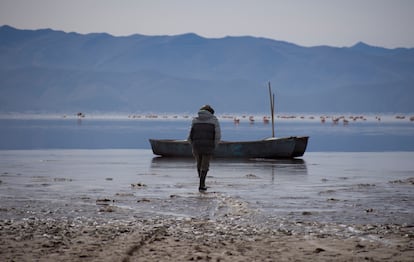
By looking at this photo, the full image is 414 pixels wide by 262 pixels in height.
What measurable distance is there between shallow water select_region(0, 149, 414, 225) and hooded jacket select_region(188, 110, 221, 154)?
109 centimetres

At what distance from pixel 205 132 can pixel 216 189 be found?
1.63 metres

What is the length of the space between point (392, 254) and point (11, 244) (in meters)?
5.12

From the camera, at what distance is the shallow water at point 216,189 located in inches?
549

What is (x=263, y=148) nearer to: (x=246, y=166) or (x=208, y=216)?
(x=246, y=166)

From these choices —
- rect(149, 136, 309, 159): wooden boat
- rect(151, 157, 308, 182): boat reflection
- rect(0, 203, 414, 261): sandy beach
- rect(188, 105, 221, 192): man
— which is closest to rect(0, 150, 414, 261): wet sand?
rect(0, 203, 414, 261): sandy beach

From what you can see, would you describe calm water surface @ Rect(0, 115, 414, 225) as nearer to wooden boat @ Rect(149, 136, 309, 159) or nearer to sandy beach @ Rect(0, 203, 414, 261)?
sandy beach @ Rect(0, 203, 414, 261)

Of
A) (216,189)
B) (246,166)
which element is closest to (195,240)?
(216,189)

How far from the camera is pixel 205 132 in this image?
18.0m

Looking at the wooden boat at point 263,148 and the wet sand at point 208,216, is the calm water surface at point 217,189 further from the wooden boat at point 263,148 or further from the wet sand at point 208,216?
the wooden boat at point 263,148

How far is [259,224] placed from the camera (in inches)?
485

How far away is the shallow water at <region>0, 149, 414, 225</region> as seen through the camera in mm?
13938

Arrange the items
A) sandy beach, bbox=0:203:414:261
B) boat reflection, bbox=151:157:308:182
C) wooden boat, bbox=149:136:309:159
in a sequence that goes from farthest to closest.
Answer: wooden boat, bbox=149:136:309:159, boat reflection, bbox=151:157:308:182, sandy beach, bbox=0:203:414:261

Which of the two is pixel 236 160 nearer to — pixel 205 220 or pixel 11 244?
pixel 205 220

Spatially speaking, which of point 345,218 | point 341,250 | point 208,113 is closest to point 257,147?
point 208,113
